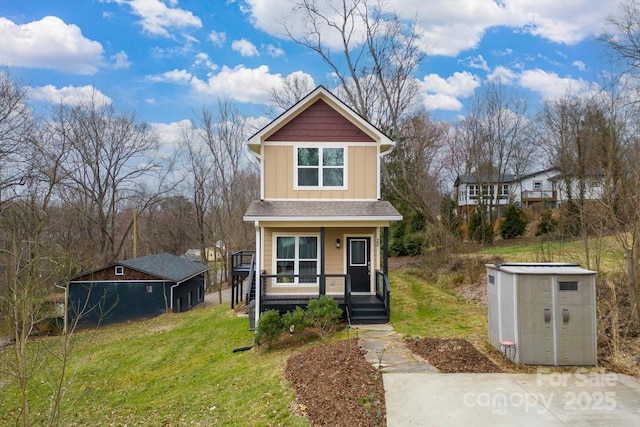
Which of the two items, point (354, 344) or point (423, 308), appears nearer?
point (354, 344)

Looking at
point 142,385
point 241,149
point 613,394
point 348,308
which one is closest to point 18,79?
point 241,149

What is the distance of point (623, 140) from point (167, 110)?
91.1 feet

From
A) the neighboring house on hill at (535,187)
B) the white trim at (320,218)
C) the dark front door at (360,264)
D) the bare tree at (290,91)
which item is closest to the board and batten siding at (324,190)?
the dark front door at (360,264)

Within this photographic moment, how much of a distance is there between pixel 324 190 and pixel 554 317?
7313 mm

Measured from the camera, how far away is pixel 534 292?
6223 mm

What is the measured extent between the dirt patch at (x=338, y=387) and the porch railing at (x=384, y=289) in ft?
9.76

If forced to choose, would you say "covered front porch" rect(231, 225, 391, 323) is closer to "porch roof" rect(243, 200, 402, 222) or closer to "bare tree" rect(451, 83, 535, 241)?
"porch roof" rect(243, 200, 402, 222)

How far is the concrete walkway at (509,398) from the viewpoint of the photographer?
462cm

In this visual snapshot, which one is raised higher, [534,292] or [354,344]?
[534,292]

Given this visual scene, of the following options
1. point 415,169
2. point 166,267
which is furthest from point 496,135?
point 166,267

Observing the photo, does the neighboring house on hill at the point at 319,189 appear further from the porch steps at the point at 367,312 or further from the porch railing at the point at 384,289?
the porch steps at the point at 367,312

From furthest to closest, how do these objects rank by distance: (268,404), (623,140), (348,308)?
(623,140), (348,308), (268,404)

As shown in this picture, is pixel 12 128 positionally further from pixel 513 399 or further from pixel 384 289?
pixel 513 399

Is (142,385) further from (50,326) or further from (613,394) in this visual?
(50,326)
